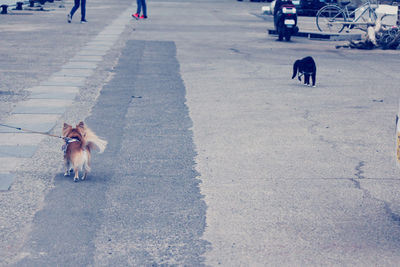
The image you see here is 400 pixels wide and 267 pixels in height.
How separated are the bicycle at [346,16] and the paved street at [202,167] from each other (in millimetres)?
6963

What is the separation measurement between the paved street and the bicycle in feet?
22.8

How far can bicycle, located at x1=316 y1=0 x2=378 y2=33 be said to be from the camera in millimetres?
22656

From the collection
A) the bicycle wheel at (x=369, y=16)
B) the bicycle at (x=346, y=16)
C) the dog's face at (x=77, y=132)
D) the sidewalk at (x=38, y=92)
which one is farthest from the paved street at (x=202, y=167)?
the bicycle at (x=346, y=16)

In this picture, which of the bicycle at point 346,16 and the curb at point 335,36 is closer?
the bicycle at point 346,16

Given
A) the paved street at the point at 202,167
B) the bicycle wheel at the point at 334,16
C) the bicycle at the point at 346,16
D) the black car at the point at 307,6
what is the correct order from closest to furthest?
A: the paved street at the point at 202,167
the bicycle at the point at 346,16
the bicycle wheel at the point at 334,16
the black car at the point at 307,6

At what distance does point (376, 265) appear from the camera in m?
4.75

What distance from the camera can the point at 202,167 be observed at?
732 centimetres

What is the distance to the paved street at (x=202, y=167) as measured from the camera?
16.6 feet

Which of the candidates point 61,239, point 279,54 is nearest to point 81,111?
point 61,239

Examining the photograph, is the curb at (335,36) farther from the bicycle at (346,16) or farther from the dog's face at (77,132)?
the dog's face at (77,132)

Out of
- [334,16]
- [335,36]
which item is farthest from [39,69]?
[334,16]

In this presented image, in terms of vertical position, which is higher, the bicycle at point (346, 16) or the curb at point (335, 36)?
the bicycle at point (346, 16)

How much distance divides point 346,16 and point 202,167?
19076 mm

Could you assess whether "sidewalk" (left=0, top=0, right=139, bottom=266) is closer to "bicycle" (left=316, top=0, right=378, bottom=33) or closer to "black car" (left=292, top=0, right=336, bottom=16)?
"bicycle" (left=316, top=0, right=378, bottom=33)
